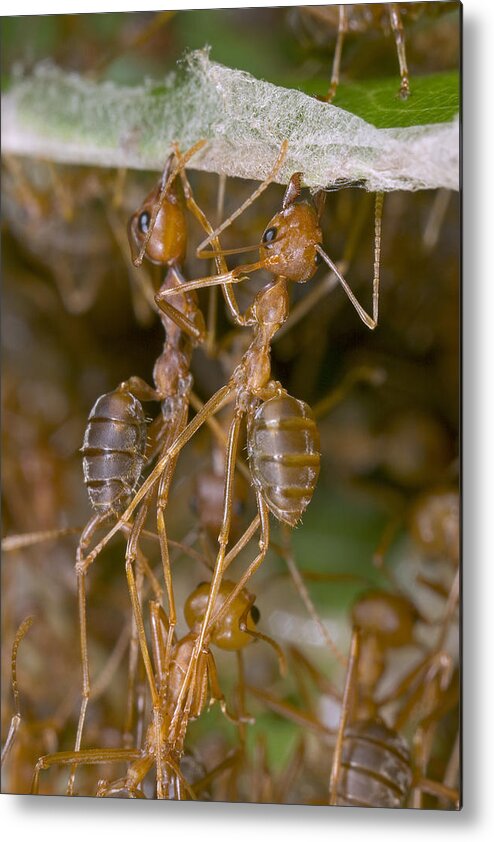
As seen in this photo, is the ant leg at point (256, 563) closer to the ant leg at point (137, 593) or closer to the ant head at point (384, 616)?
the ant leg at point (137, 593)

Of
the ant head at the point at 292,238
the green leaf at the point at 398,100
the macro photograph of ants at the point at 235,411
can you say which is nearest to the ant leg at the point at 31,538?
the macro photograph of ants at the point at 235,411

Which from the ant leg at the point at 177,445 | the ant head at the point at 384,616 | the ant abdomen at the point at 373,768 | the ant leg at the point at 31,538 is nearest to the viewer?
the ant leg at the point at 177,445

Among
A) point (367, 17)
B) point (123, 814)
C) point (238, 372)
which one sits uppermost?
point (367, 17)

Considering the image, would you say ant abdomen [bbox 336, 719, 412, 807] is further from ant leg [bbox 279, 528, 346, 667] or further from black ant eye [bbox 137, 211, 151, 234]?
black ant eye [bbox 137, 211, 151, 234]

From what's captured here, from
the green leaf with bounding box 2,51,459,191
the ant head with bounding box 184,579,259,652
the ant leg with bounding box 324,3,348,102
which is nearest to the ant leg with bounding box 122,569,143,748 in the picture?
the ant head with bounding box 184,579,259,652

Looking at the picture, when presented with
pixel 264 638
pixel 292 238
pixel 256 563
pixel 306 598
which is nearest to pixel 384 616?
pixel 306 598

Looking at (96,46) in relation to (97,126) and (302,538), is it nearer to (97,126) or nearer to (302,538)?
(97,126)

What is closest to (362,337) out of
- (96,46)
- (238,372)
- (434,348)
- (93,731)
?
(434,348)
